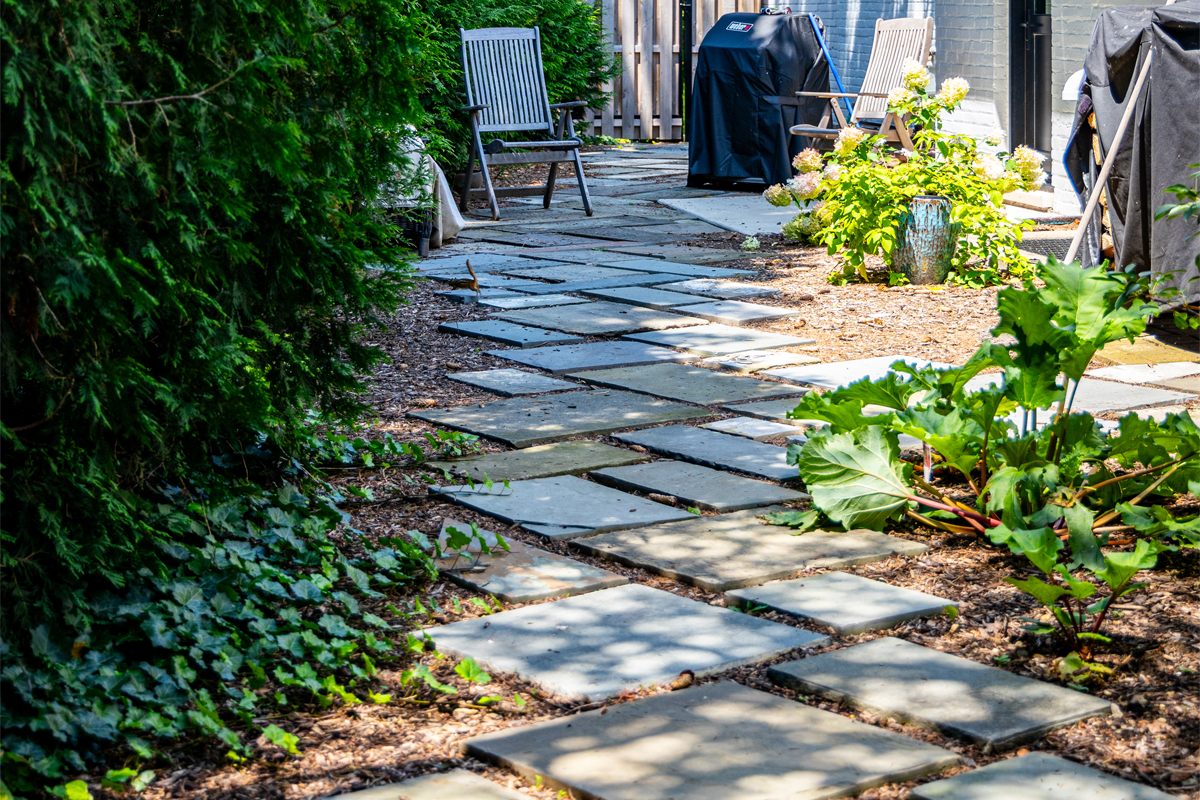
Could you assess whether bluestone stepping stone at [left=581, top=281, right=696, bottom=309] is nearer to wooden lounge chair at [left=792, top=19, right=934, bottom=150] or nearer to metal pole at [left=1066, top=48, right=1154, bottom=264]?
metal pole at [left=1066, top=48, right=1154, bottom=264]

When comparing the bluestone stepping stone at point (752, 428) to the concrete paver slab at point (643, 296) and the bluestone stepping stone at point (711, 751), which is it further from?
the concrete paver slab at point (643, 296)

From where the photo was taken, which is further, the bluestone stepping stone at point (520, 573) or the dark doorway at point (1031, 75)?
the dark doorway at point (1031, 75)

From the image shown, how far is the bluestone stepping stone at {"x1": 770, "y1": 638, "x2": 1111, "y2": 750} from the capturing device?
2088 millimetres

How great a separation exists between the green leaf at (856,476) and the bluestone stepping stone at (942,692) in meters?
0.67

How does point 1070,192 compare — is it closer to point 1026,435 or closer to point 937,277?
point 937,277

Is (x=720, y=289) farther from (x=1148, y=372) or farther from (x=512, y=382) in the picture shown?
(x=1148, y=372)

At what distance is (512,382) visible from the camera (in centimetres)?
473

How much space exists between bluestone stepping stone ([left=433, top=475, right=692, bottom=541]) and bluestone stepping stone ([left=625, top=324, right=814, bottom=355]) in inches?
74.9

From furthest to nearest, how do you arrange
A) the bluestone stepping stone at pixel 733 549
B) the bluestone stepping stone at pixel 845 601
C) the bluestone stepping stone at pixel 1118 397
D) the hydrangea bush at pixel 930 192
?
1. the hydrangea bush at pixel 930 192
2. the bluestone stepping stone at pixel 1118 397
3. the bluestone stepping stone at pixel 733 549
4. the bluestone stepping stone at pixel 845 601

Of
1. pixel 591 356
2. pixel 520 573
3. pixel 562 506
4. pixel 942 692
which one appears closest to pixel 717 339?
pixel 591 356

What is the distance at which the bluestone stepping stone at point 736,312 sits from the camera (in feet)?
19.2

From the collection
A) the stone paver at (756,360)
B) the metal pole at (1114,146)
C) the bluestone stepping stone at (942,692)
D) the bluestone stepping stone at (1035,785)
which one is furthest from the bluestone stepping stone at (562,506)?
the metal pole at (1114,146)

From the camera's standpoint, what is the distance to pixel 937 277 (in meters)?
6.61

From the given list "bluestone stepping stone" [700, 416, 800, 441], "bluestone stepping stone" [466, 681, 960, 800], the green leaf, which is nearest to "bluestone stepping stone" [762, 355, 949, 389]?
"bluestone stepping stone" [700, 416, 800, 441]
